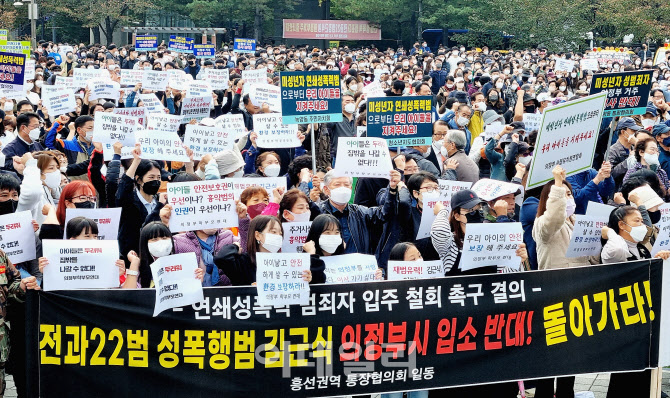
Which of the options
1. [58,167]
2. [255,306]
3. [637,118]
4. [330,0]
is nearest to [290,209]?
[255,306]

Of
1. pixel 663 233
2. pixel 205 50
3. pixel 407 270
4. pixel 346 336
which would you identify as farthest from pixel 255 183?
pixel 205 50

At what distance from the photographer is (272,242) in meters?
5.98

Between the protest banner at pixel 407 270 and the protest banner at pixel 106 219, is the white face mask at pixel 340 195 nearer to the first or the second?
the protest banner at pixel 407 270

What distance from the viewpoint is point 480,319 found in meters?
5.89

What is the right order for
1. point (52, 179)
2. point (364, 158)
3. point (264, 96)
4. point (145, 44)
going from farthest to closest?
point (145, 44), point (264, 96), point (364, 158), point (52, 179)

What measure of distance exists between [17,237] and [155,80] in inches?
365

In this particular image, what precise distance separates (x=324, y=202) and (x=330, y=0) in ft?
163

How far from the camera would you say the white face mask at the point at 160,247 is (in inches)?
231

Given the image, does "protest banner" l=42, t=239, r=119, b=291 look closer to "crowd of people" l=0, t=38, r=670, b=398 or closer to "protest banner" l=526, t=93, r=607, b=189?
"crowd of people" l=0, t=38, r=670, b=398

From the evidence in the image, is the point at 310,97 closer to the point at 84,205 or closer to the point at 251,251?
the point at 84,205

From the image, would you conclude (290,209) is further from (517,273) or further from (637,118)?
(637,118)

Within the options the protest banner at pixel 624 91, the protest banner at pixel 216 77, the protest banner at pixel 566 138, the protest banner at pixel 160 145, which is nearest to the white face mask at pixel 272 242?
the protest banner at pixel 566 138

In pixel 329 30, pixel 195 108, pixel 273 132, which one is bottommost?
pixel 273 132

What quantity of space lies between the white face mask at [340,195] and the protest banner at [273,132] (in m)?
3.02
